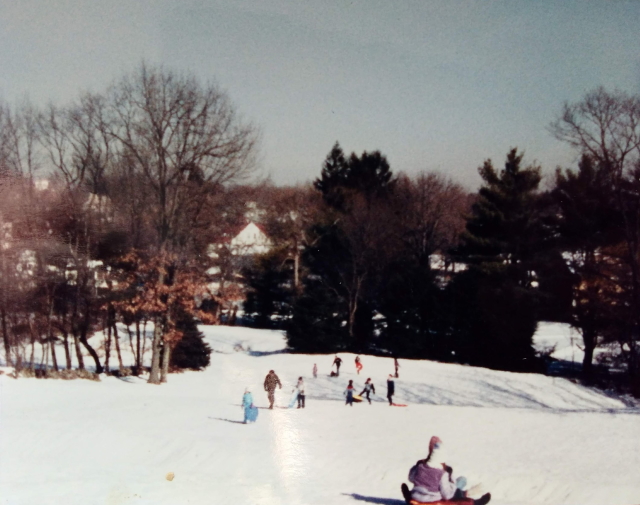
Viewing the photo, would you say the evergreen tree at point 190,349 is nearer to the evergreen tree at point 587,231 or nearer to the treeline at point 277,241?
the treeline at point 277,241

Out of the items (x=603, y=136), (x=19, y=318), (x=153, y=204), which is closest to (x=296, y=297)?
(x=153, y=204)

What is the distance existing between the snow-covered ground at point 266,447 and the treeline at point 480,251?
2.71 metres

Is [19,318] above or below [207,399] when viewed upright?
above

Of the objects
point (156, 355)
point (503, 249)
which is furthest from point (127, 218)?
point (503, 249)

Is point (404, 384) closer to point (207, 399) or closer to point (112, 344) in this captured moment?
point (207, 399)

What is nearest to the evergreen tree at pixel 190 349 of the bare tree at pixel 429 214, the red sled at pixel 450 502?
the bare tree at pixel 429 214

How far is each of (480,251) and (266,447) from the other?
8.53 meters

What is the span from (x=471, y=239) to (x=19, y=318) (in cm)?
1153

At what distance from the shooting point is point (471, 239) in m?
15.5

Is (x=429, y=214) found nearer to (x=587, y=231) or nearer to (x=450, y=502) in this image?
(x=587, y=231)

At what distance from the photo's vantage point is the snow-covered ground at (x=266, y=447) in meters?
8.22

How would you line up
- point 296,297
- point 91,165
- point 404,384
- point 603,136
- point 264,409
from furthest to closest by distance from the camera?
point 404,384
point 296,297
point 91,165
point 603,136
point 264,409

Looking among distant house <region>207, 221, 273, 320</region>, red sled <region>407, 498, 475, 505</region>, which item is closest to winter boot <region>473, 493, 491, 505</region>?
red sled <region>407, 498, 475, 505</region>

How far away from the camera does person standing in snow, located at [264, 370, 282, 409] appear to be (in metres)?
11.2
